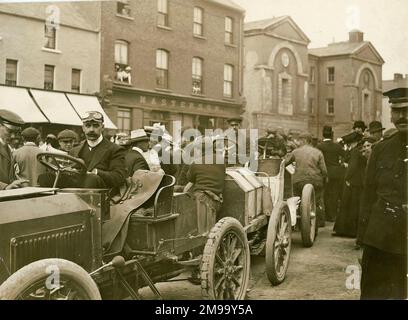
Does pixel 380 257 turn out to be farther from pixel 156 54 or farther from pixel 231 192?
pixel 156 54

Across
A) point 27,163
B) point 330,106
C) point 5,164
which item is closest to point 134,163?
point 5,164

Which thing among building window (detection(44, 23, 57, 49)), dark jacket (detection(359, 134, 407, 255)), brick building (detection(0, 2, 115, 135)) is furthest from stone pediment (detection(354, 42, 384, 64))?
building window (detection(44, 23, 57, 49))

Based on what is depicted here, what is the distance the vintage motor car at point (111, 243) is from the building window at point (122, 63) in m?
5.35

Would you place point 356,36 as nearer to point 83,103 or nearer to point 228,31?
point 228,31

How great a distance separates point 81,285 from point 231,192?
275 cm

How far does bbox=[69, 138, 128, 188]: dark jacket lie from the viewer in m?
3.63

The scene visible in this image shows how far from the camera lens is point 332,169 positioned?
906cm

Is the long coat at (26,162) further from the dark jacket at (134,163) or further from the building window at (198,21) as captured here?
the building window at (198,21)

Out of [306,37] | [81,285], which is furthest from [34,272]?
[306,37]

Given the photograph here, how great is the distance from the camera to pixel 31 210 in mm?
2783

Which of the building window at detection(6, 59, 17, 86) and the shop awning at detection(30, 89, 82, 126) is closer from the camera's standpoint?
the shop awning at detection(30, 89, 82, 126)

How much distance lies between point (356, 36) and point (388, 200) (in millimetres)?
1779

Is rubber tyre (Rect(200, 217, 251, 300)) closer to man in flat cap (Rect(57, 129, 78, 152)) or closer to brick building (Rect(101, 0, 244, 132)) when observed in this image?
man in flat cap (Rect(57, 129, 78, 152))

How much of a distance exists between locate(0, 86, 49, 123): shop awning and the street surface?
228 inches
